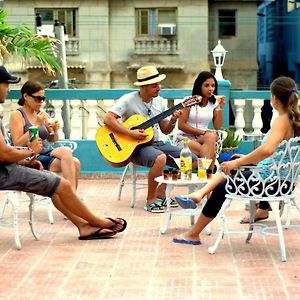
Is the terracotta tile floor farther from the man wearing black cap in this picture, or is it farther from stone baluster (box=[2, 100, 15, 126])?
stone baluster (box=[2, 100, 15, 126])

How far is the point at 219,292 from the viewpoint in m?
5.22

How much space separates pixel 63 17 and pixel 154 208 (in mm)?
24663

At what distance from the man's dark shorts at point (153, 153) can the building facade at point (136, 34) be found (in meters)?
22.4

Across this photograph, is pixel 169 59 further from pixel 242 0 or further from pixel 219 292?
pixel 219 292

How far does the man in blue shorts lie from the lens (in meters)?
7.81

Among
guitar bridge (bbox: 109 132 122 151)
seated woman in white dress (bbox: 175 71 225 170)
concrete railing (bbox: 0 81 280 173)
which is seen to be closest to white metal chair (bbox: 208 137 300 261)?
seated woman in white dress (bbox: 175 71 225 170)

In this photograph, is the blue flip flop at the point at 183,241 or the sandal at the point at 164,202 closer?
the blue flip flop at the point at 183,241

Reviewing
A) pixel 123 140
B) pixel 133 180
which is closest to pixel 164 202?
pixel 133 180

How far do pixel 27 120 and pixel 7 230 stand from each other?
2.91 ft

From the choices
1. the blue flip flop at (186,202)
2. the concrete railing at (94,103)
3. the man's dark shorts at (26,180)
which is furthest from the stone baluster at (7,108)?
Answer: the blue flip flop at (186,202)

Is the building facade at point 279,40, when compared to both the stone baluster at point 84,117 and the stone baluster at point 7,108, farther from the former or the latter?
the stone baluster at point 7,108

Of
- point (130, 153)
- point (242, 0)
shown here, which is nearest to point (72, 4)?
point (242, 0)

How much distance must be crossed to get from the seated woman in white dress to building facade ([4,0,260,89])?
2215 centimetres

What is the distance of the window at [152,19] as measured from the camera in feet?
104
